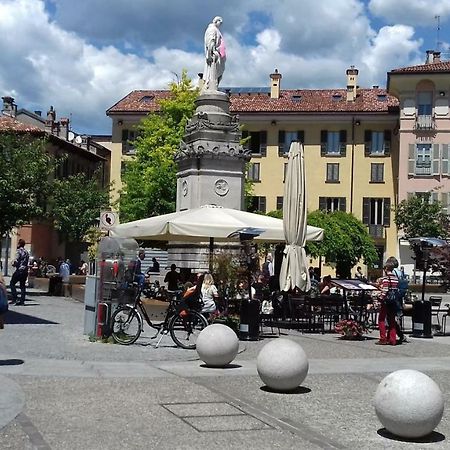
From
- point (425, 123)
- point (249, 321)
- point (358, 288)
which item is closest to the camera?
point (249, 321)

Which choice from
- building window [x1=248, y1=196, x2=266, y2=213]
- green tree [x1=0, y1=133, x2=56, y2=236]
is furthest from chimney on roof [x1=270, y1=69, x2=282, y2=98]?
green tree [x1=0, y1=133, x2=56, y2=236]

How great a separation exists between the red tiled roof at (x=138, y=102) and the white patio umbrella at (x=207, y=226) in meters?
47.5

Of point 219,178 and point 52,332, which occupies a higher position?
point 219,178

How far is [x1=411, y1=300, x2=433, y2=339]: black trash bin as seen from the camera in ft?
61.1

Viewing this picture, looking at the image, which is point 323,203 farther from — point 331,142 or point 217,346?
point 217,346

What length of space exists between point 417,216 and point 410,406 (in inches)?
1997

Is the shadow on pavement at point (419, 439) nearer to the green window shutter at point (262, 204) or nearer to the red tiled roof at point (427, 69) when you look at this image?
the red tiled roof at point (427, 69)

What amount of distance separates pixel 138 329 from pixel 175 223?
418 cm

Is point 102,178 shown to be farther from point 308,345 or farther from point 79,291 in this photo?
point 308,345

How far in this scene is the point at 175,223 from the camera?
62.1 feet

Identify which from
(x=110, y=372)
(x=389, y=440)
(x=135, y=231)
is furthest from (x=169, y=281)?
(x=389, y=440)

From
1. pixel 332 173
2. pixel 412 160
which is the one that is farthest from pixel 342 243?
pixel 332 173

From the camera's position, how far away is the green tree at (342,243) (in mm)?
52969

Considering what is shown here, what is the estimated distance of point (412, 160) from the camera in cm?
6100
